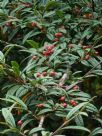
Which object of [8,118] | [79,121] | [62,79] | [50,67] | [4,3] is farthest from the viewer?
[4,3]

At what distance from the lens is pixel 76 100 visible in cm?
176

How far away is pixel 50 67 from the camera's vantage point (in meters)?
1.95

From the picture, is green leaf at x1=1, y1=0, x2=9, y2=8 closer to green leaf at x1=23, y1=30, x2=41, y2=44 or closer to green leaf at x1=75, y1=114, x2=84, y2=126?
green leaf at x1=23, y1=30, x2=41, y2=44

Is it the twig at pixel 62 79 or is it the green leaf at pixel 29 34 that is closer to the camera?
the twig at pixel 62 79

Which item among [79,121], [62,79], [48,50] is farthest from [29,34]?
[79,121]

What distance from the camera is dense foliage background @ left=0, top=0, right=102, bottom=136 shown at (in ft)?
5.32

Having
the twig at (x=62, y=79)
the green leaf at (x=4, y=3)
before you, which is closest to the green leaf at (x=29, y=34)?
the green leaf at (x=4, y=3)

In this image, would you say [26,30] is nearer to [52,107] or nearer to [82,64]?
[82,64]

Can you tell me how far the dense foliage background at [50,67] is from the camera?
162 centimetres

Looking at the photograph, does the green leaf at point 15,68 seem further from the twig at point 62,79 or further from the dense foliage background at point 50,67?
the twig at point 62,79

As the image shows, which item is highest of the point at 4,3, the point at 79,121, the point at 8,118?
the point at 4,3

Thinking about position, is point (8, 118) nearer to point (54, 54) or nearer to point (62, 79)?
point (62, 79)

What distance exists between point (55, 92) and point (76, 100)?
119 millimetres

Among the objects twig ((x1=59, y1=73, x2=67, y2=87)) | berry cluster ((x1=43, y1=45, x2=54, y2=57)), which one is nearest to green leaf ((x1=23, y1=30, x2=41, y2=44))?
berry cluster ((x1=43, y1=45, x2=54, y2=57))
